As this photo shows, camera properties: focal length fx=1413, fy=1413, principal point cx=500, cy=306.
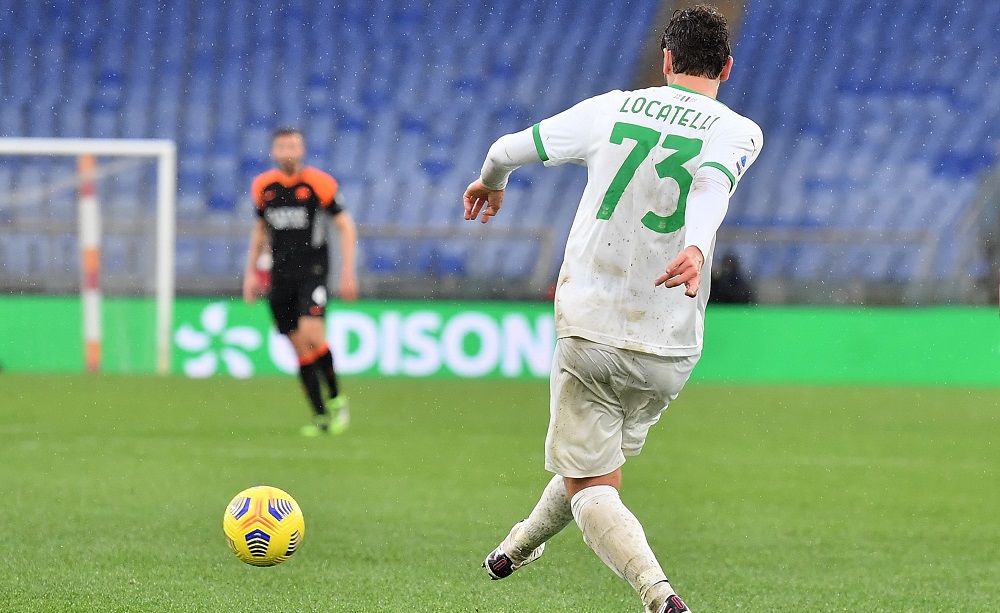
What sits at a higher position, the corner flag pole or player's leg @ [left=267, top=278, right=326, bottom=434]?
player's leg @ [left=267, top=278, right=326, bottom=434]

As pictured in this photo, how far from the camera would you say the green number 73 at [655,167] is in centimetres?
375

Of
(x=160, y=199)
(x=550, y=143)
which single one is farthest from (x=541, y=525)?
(x=160, y=199)

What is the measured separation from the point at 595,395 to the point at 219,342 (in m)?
12.1

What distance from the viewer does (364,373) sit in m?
15.6

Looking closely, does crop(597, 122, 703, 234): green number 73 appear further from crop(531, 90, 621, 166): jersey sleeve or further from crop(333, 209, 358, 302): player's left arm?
crop(333, 209, 358, 302): player's left arm

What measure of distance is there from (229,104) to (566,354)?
58.3 ft

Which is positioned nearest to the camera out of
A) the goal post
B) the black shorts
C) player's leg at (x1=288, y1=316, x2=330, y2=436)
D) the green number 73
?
the green number 73

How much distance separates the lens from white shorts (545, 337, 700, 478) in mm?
3865

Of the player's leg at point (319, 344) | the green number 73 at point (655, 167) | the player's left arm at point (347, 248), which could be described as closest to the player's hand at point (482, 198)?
the green number 73 at point (655, 167)

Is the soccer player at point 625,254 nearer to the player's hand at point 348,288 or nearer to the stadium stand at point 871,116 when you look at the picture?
the player's hand at point 348,288

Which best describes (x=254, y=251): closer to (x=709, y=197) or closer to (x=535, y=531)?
(x=535, y=531)

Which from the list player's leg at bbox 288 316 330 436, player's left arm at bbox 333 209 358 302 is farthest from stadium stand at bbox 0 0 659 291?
player's leg at bbox 288 316 330 436

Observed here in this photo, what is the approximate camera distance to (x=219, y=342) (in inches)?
610

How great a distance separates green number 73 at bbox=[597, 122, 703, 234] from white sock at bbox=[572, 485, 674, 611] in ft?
2.45
